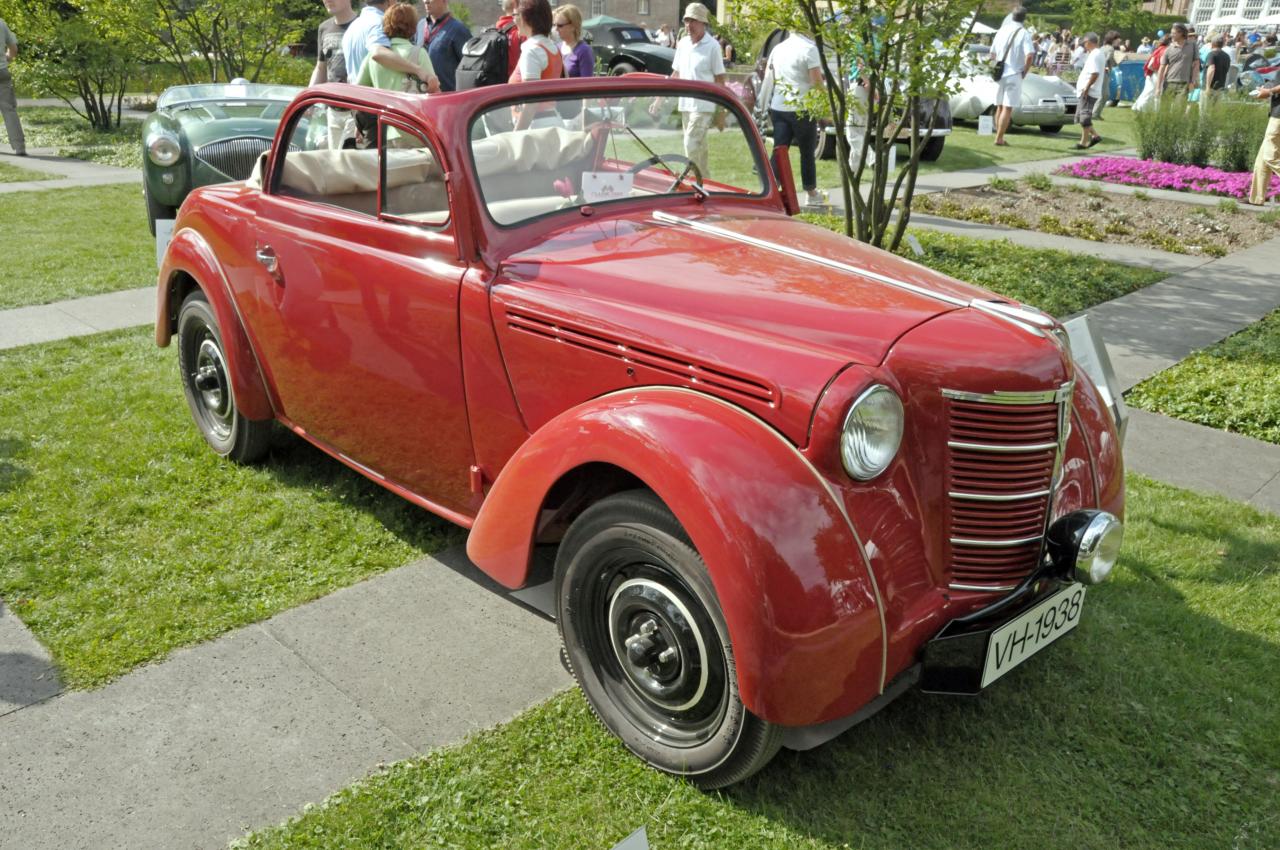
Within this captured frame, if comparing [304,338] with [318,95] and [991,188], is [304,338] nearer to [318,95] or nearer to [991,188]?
[318,95]

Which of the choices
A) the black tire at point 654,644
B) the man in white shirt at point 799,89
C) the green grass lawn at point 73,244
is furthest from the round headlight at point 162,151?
the black tire at point 654,644

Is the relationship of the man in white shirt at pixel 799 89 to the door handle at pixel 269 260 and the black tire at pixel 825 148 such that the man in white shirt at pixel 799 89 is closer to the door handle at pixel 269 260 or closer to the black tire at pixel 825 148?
the black tire at pixel 825 148

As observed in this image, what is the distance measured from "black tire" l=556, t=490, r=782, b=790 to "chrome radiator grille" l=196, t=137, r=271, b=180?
24.2 feet

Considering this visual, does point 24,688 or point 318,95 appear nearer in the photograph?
point 24,688

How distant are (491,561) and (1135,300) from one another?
600 centimetres

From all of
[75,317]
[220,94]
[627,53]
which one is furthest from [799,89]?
[627,53]

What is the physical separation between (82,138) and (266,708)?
16281mm

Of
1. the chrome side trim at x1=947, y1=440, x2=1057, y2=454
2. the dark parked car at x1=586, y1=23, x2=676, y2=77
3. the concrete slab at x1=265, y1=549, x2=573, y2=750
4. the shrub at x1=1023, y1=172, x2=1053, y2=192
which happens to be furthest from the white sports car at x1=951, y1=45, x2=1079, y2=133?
the chrome side trim at x1=947, y1=440, x2=1057, y2=454

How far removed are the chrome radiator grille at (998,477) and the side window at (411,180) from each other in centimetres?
176

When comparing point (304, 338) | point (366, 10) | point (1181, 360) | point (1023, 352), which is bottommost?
point (1181, 360)

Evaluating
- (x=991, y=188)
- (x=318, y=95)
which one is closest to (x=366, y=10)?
(x=318, y=95)

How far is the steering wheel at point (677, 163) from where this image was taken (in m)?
3.70

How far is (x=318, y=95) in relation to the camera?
389 centimetres

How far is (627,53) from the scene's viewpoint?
78.0 ft
